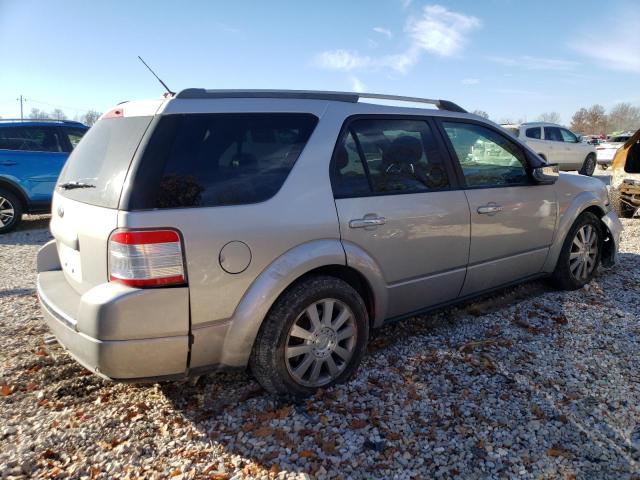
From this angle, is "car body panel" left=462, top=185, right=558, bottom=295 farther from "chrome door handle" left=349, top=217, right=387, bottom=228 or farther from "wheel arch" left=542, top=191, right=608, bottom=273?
"chrome door handle" left=349, top=217, right=387, bottom=228

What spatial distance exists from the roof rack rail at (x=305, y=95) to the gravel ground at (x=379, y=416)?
1.79 metres

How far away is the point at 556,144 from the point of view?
1549 centimetres

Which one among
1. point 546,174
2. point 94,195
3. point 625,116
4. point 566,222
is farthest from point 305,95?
point 625,116

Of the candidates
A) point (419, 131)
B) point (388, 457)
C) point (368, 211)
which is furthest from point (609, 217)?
point (388, 457)

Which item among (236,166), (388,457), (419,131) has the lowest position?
(388,457)

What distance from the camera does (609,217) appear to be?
4.76m

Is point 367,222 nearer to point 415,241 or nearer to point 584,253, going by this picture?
point 415,241

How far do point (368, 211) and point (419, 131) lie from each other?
2.95 ft

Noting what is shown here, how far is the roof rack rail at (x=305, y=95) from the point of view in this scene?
255 cm

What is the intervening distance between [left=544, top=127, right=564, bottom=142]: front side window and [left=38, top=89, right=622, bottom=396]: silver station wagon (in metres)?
13.5

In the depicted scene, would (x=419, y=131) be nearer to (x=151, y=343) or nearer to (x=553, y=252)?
(x=553, y=252)

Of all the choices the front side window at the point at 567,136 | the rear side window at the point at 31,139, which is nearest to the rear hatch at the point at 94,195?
the rear side window at the point at 31,139

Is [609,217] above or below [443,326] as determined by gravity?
above

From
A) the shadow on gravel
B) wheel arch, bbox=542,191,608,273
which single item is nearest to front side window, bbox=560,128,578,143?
wheel arch, bbox=542,191,608,273
